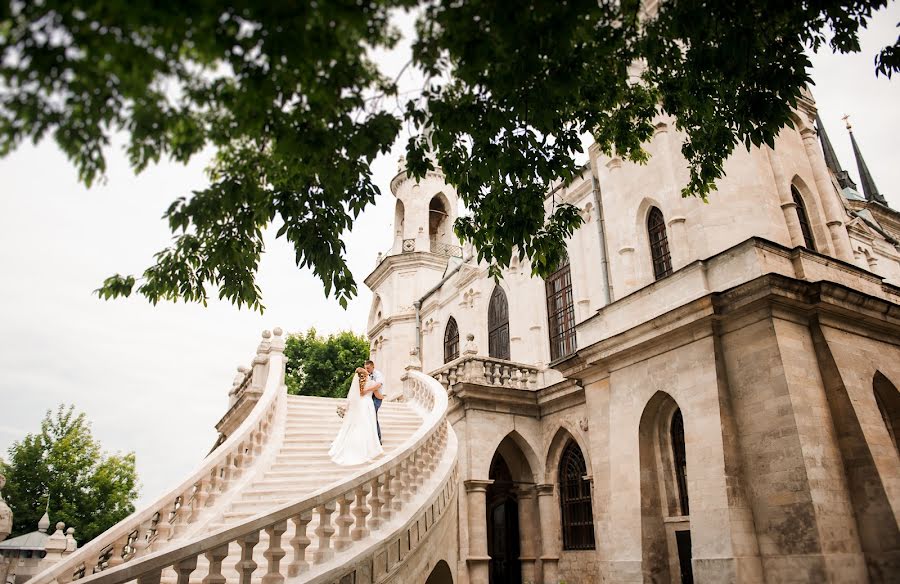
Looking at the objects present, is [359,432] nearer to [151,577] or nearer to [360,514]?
[360,514]

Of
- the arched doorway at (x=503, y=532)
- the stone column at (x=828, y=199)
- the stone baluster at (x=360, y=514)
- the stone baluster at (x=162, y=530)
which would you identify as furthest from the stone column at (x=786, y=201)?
the stone baluster at (x=162, y=530)

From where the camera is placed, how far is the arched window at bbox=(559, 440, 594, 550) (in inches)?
624

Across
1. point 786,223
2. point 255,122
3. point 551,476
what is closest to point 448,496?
point 255,122

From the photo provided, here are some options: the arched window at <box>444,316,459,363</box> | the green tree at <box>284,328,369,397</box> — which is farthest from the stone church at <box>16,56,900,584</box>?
the green tree at <box>284,328,369,397</box>

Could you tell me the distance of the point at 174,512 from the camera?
855cm

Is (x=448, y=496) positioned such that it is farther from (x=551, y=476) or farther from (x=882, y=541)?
(x=551, y=476)

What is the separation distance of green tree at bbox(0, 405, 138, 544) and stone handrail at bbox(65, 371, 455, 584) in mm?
32856

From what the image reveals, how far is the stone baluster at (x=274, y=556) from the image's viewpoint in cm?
591

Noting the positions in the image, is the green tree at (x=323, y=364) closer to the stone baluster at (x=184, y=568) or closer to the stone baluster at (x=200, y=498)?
the stone baluster at (x=200, y=498)

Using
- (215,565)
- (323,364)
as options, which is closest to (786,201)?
(215,565)

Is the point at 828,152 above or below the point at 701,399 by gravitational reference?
above

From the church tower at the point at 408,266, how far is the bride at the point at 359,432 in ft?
55.5

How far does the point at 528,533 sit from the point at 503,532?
1.49 metres

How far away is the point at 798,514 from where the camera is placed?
9055mm
